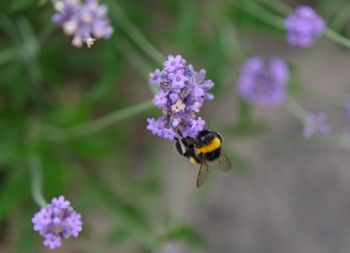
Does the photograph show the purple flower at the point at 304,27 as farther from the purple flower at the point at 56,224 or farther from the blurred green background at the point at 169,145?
the purple flower at the point at 56,224

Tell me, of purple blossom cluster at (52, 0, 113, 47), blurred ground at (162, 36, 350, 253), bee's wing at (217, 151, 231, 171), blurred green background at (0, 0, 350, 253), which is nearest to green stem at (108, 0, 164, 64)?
blurred green background at (0, 0, 350, 253)

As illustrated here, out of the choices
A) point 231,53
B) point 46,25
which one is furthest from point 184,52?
point 46,25

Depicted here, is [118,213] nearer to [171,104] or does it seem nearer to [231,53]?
[231,53]

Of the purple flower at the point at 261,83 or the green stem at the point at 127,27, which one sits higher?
the purple flower at the point at 261,83

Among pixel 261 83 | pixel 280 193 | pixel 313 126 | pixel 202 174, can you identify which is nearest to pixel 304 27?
pixel 313 126

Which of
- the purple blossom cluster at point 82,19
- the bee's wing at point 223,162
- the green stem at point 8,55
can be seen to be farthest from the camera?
the green stem at point 8,55

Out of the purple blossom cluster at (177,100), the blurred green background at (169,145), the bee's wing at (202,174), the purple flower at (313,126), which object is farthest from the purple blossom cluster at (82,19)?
the purple flower at (313,126)

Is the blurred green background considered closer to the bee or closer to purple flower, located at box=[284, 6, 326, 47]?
purple flower, located at box=[284, 6, 326, 47]
